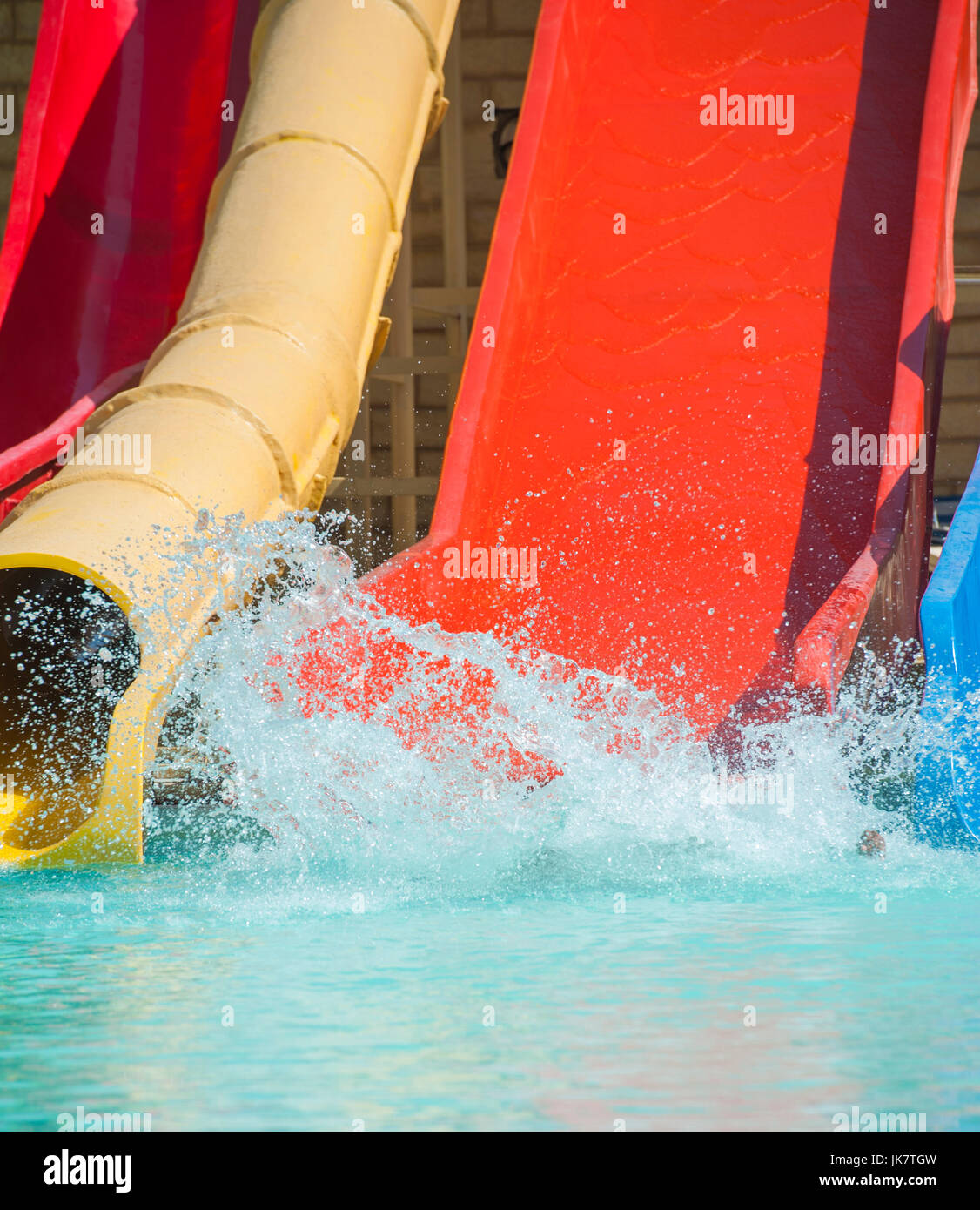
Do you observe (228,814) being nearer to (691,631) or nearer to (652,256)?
(691,631)

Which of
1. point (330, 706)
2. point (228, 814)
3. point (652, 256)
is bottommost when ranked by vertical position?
point (228, 814)

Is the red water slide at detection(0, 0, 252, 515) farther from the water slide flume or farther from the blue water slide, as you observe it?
the blue water slide

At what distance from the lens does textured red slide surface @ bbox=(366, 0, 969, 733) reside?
3.96 metres

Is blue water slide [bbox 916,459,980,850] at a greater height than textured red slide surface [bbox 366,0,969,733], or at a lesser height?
lesser

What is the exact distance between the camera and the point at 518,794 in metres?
2.90

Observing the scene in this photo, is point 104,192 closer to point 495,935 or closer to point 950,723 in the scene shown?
point 950,723

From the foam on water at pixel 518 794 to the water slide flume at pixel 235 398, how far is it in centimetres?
17

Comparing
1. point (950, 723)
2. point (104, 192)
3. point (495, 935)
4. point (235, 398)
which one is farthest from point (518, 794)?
point (104, 192)

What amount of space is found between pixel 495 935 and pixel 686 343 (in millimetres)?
2637

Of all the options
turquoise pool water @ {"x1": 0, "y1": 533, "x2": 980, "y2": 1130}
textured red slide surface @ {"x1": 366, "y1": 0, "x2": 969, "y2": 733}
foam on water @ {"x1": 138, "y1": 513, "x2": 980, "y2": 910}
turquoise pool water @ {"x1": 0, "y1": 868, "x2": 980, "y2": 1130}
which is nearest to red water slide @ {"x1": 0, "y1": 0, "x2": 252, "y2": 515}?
textured red slide surface @ {"x1": 366, "y1": 0, "x2": 969, "y2": 733}

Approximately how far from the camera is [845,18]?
5090 mm

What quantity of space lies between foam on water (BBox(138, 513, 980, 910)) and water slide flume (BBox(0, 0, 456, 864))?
0.56ft
